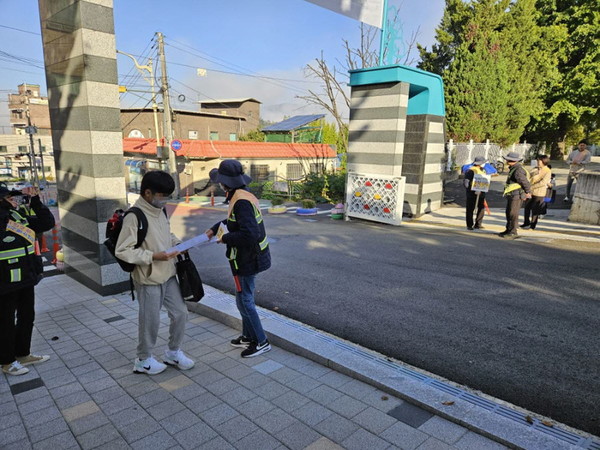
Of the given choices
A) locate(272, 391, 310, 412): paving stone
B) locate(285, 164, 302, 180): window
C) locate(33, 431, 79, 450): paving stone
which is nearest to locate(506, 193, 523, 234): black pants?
locate(272, 391, 310, 412): paving stone

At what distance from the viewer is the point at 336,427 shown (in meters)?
2.74

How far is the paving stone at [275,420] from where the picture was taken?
2.75 m

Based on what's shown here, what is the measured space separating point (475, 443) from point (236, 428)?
159cm

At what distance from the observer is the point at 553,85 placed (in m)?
26.2

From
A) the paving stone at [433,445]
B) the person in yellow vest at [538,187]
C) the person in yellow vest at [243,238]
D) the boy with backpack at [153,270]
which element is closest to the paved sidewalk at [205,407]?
the paving stone at [433,445]

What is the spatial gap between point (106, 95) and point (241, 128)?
142 feet

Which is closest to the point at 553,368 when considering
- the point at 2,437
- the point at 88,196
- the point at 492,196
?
the point at 2,437

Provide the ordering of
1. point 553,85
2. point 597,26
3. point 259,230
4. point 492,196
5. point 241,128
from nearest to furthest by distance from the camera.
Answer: point 259,230 < point 492,196 < point 597,26 < point 553,85 < point 241,128

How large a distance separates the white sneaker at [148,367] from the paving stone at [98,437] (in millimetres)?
674

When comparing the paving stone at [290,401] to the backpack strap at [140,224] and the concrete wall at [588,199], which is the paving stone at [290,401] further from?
the concrete wall at [588,199]

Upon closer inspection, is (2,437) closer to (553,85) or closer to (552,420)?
(552,420)

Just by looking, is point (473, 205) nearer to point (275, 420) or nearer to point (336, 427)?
point (336, 427)

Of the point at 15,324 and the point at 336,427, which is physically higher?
the point at 15,324

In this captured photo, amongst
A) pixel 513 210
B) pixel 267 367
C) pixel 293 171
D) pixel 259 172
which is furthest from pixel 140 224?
pixel 293 171
